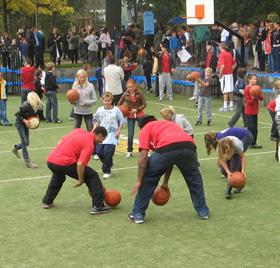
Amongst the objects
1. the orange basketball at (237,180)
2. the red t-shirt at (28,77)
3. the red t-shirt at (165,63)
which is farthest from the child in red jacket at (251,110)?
the red t-shirt at (165,63)

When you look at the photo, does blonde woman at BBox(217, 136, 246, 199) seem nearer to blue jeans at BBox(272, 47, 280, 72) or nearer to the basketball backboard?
the basketball backboard

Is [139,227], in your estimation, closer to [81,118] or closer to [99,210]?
[99,210]

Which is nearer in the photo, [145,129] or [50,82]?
[145,129]

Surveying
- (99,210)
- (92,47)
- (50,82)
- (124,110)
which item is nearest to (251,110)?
(124,110)

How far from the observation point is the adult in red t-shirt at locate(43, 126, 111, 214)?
360 inches

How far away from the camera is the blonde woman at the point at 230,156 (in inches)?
390

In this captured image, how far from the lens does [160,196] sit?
916cm

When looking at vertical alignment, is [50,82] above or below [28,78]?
below

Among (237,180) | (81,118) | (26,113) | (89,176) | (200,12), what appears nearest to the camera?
(89,176)

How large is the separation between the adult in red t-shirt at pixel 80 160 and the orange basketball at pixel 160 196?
0.81 meters

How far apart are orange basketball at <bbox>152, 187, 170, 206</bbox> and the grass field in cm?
24

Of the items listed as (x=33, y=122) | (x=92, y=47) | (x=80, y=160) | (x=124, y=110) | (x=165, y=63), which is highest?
(x=92, y=47)

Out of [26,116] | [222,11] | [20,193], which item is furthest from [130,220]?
[222,11]

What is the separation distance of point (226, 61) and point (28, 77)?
6241 mm
